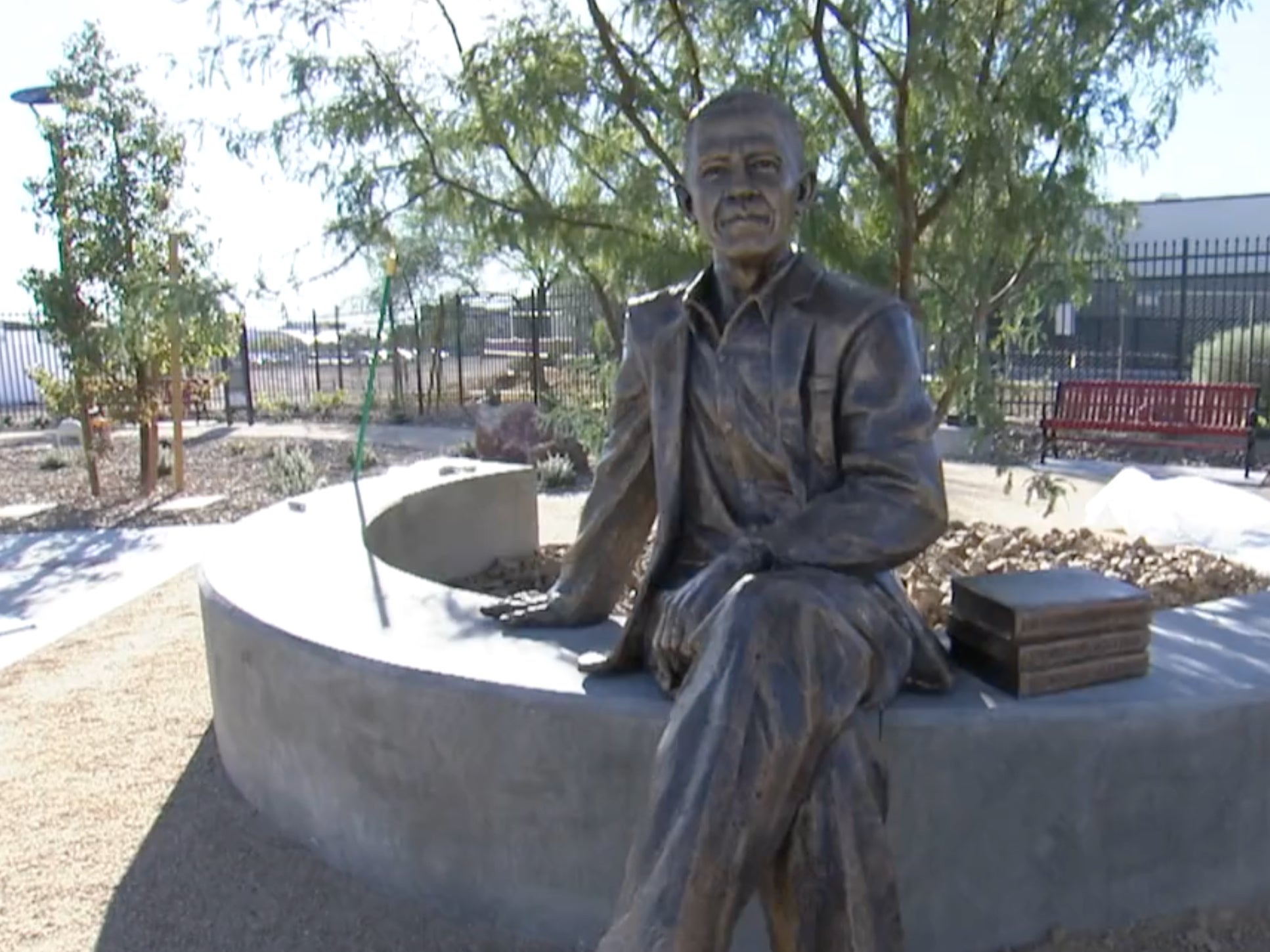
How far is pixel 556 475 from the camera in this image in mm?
10172

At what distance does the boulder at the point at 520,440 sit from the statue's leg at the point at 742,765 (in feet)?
28.2

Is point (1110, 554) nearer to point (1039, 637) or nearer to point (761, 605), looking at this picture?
point (1039, 637)

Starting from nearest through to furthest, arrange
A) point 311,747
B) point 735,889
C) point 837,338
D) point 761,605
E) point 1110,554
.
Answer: point 735,889
point 761,605
point 837,338
point 311,747
point 1110,554

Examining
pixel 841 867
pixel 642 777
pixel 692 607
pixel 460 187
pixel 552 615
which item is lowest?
pixel 642 777

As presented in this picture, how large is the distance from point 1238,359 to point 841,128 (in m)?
10.4

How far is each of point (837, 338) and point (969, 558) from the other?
3.88 meters

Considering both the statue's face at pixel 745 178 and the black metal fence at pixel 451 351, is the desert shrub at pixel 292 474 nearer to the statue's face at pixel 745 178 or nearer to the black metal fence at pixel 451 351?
the black metal fence at pixel 451 351

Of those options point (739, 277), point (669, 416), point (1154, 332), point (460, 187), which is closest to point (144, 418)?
point (460, 187)

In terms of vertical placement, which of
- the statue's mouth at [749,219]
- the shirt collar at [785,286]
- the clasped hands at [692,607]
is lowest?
the clasped hands at [692,607]

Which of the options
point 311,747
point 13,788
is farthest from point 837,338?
point 13,788

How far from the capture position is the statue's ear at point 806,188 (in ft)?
8.41

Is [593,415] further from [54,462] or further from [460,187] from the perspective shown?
[54,462]

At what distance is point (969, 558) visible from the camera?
6.12 metres

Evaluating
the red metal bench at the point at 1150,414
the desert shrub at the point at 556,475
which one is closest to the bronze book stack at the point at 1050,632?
the desert shrub at the point at 556,475
